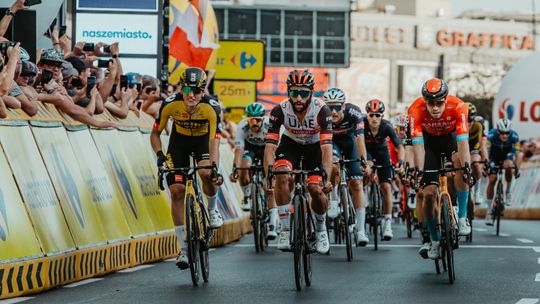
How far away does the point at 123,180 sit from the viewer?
16.2m

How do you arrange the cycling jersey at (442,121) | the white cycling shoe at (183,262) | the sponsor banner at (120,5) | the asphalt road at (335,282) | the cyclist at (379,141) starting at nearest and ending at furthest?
the asphalt road at (335,282)
the white cycling shoe at (183,262)
the cycling jersey at (442,121)
the cyclist at (379,141)
the sponsor banner at (120,5)

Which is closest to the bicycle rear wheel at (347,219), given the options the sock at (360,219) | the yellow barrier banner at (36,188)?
the sock at (360,219)

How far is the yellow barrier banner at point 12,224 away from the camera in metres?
12.0

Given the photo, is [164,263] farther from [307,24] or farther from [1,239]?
[307,24]

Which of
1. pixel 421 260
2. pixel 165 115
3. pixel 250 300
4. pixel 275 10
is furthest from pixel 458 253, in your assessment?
pixel 275 10

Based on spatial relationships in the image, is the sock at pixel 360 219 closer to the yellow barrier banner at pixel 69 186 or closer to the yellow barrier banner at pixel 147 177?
the yellow barrier banner at pixel 147 177

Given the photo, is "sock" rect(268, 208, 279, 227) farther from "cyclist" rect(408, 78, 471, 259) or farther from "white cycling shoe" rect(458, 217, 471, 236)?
"cyclist" rect(408, 78, 471, 259)

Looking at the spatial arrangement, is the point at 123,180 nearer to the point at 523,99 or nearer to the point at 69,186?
the point at 69,186

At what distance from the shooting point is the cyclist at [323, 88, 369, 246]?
18.8 m

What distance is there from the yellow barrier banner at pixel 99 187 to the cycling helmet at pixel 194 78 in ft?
4.22

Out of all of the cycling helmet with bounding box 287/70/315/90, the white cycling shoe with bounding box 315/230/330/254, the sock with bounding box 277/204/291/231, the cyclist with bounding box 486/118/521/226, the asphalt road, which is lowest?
the asphalt road

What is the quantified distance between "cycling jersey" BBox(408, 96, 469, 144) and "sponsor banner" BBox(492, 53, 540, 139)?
3022 cm

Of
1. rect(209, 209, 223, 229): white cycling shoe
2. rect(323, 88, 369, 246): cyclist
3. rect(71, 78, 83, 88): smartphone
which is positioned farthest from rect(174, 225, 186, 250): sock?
rect(323, 88, 369, 246): cyclist

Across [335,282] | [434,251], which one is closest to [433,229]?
[434,251]
